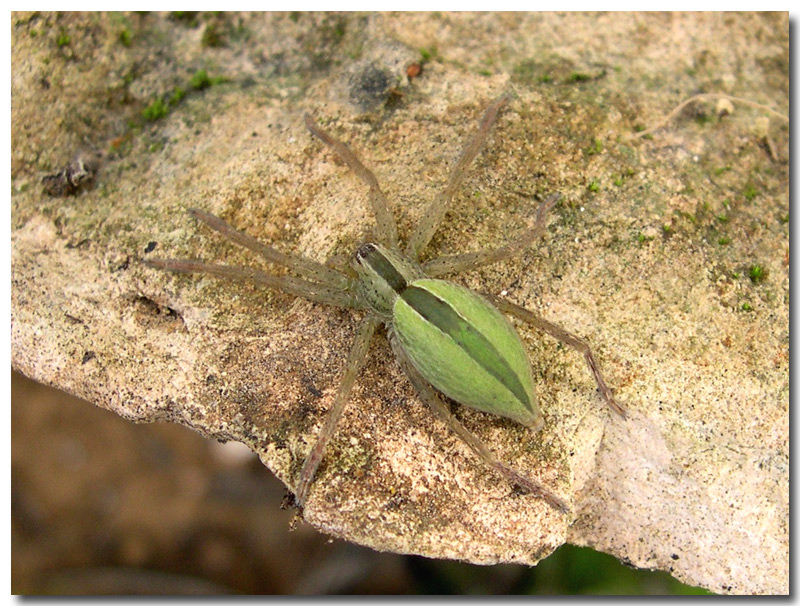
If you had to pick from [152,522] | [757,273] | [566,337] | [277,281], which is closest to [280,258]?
[277,281]

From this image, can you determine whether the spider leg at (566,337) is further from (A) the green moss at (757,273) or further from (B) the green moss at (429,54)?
(B) the green moss at (429,54)

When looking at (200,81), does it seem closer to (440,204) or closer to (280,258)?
(280,258)

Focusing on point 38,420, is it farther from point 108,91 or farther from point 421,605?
point 421,605

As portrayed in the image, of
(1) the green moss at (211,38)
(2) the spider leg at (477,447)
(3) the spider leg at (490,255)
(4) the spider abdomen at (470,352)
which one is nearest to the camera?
(4) the spider abdomen at (470,352)

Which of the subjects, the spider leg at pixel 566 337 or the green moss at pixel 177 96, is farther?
the green moss at pixel 177 96

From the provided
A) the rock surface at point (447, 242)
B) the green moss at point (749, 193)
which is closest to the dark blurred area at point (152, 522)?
the rock surface at point (447, 242)
